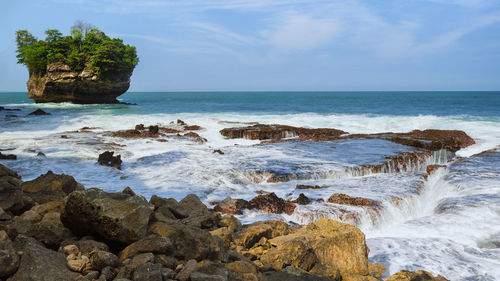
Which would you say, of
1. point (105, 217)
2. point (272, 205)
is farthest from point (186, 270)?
point (272, 205)

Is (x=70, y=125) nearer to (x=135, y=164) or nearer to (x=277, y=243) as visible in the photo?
(x=135, y=164)

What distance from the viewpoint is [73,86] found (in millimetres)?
45812

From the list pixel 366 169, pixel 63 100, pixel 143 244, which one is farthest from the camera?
pixel 63 100

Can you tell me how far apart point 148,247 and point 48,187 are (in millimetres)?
2958

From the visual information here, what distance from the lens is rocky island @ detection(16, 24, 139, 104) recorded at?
1761 inches

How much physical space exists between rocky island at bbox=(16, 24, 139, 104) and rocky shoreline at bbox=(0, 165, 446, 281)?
44.3m

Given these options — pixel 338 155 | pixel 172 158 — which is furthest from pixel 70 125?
pixel 338 155

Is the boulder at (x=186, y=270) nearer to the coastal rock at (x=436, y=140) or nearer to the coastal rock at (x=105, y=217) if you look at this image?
the coastal rock at (x=105, y=217)

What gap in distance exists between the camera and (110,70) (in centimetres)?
4584

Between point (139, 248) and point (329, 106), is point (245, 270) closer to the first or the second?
point (139, 248)

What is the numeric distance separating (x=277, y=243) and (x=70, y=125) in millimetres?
24113

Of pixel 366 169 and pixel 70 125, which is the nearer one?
pixel 366 169

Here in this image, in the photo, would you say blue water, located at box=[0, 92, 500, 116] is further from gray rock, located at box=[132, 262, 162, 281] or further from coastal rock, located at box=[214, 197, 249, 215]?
gray rock, located at box=[132, 262, 162, 281]

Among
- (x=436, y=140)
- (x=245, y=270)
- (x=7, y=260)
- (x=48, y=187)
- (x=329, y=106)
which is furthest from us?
(x=329, y=106)
